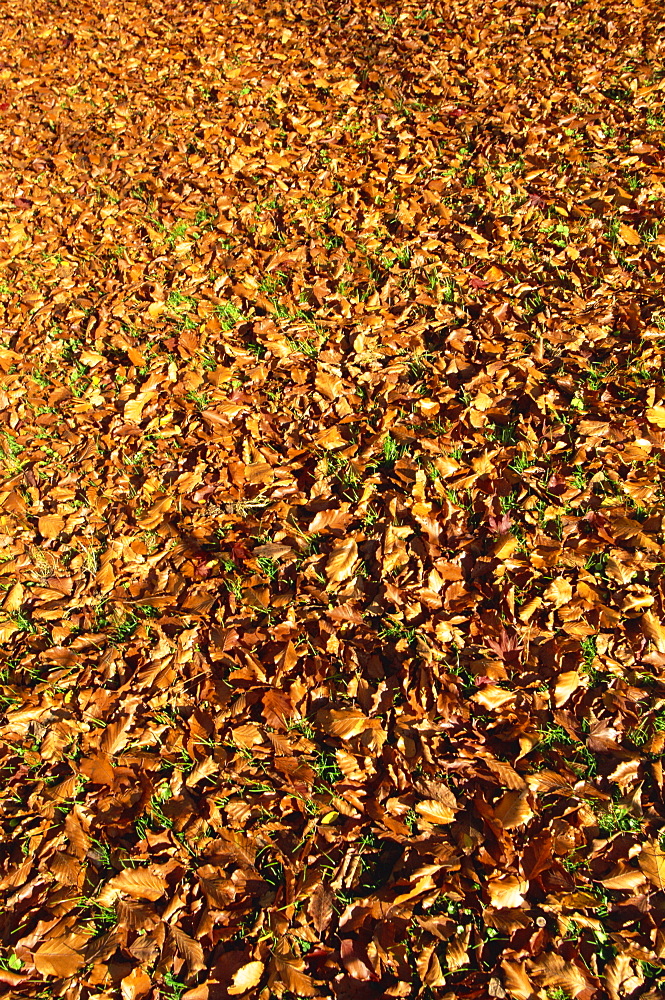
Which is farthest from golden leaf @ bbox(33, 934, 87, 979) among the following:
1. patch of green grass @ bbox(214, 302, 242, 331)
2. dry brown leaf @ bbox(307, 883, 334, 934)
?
patch of green grass @ bbox(214, 302, 242, 331)

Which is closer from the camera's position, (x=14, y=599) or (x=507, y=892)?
(x=507, y=892)

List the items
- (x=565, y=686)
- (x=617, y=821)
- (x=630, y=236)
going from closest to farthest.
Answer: (x=617, y=821)
(x=565, y=686)
(x=630, y=236)

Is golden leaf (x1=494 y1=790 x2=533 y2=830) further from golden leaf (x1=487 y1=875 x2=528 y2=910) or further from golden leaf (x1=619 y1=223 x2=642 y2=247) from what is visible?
golden leaf (x1=619 y1=223 x2=642 y2=247)

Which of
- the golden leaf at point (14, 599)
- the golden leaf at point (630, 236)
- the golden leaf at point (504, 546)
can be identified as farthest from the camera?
the golden leaf at point (630, 236)

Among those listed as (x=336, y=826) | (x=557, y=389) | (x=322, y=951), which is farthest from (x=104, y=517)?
(x=557, y=389)

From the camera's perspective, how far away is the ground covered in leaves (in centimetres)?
171

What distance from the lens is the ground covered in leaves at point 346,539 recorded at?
171 centimetres

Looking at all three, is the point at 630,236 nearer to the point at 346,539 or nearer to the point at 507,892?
the point at 346,539

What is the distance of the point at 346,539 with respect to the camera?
2.34 m

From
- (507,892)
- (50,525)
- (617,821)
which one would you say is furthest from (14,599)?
(617,821)

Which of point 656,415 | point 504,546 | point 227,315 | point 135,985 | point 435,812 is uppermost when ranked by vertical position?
point 227,315

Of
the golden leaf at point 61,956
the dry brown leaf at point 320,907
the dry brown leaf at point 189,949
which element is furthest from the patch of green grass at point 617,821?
the golden leaf at point 61,956

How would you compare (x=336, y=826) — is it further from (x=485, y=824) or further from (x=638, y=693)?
(x=638, y=693)

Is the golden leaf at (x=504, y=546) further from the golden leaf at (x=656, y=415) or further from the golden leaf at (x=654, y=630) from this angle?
the golden leaf at (x=656, y=415)
